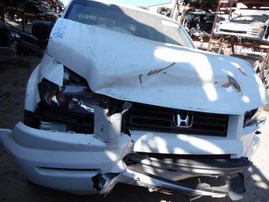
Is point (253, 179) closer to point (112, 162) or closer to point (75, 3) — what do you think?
point (112, 162)

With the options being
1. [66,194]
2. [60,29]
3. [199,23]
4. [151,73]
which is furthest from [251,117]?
[199,23]

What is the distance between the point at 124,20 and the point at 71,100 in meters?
1.84

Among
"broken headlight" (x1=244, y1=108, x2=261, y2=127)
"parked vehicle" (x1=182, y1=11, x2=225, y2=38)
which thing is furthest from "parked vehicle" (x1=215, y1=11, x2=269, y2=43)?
"broken headlight" (x1=244, y1=108, x2=261, y2=127)

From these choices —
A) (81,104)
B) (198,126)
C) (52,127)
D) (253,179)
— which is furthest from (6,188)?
(253,179)

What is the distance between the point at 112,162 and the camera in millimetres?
2068

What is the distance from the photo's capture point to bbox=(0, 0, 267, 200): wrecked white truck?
6.82 ft

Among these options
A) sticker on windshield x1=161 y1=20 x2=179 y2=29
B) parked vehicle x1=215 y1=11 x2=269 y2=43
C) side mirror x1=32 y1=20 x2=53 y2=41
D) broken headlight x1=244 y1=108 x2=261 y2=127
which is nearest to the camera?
broken headlight x1=244 y1=108 x2=261 y2=127

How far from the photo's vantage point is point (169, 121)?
2348mm

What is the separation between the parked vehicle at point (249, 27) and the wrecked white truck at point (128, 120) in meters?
7.02

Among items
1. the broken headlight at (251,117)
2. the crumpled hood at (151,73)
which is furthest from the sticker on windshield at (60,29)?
the broken headlight at (251,117)

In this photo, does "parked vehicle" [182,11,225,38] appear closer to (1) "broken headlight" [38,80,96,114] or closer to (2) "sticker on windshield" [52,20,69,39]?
(2) "sticker on windshield" [52,20,69,39]

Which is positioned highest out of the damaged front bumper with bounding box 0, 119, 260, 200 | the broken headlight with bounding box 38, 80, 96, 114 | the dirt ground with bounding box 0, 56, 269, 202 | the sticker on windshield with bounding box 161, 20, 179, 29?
the sticker on windshield with bounding box 161, 20, 179, 29

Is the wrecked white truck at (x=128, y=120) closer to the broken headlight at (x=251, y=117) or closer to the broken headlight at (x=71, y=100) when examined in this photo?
the broken headlight at (x=71, y=100)

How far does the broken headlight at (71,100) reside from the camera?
2244 mm
